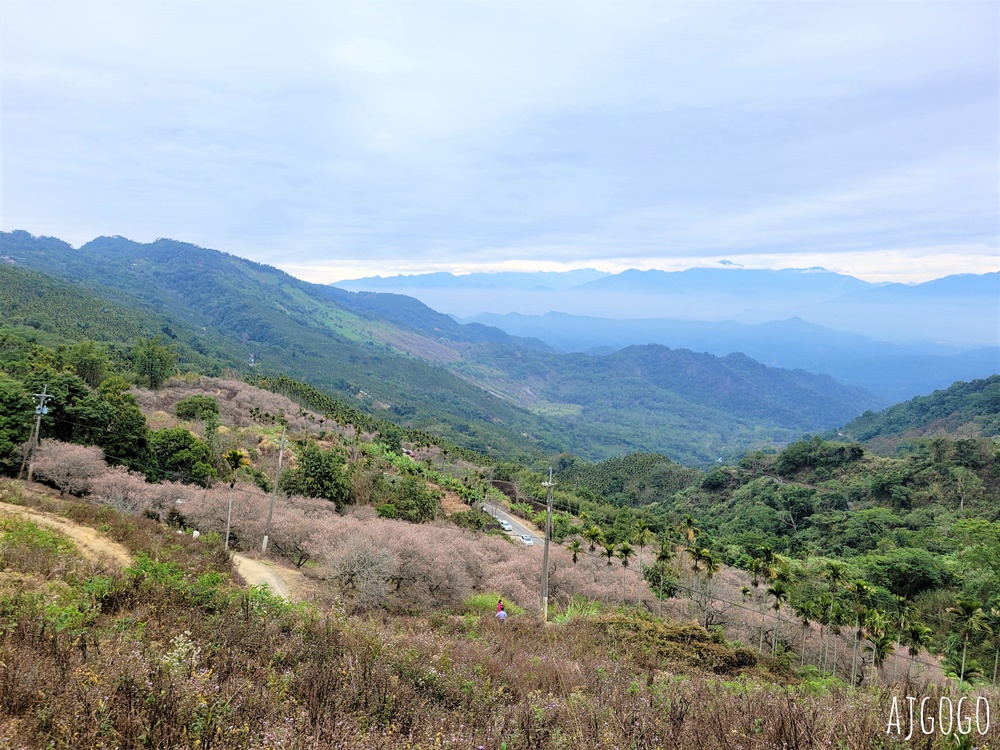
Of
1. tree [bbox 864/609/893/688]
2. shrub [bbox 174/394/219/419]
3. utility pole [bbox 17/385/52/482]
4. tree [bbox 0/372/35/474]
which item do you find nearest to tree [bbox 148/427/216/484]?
utility pole [bbox 17/385/52/482]

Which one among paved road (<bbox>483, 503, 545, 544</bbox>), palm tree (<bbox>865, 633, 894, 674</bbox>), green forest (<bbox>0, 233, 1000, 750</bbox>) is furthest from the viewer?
paved road (<bbox>483, 503, 545, 544</bbox>)

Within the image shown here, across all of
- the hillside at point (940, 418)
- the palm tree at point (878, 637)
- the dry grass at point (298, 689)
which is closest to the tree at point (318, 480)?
the dry grass at point (298, 689)

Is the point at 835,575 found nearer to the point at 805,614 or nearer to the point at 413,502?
the point at 805,614

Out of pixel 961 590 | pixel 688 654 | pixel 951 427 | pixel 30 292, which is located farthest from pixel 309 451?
pixel 951 427

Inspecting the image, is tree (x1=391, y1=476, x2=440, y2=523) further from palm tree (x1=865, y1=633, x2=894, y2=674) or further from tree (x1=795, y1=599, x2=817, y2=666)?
palm tree (x1=865, y1=633, x2=894, y2=674)

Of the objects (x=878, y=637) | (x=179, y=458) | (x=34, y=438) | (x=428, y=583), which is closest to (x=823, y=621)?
(x=878, y=637)

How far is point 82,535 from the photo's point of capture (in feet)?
40.9

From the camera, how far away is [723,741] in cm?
500

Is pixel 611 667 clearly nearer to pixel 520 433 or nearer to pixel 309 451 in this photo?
pixel 309 451

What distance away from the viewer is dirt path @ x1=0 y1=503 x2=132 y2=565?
36.6 ft

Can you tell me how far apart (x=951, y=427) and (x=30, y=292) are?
19620cm

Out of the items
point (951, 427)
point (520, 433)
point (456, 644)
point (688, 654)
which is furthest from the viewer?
point (520, 433)

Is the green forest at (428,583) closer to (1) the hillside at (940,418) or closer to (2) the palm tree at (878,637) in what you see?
(2) the palm tree at (878,637)

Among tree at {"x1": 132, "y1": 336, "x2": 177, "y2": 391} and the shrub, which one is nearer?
the shrub
